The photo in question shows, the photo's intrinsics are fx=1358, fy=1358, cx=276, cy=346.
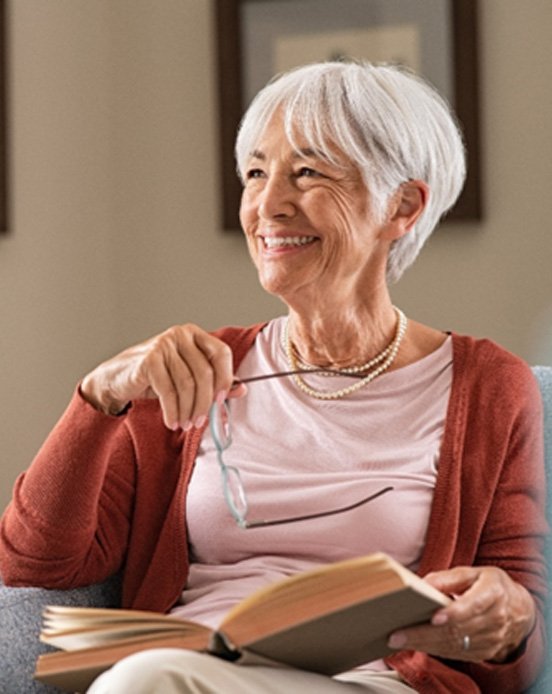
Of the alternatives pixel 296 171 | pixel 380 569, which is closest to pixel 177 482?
pixel 296 171

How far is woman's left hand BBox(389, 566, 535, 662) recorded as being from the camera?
140 cm

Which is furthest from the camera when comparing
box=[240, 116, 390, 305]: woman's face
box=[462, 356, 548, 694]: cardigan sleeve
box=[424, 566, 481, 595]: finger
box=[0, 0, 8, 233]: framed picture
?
box=[0, 0, 8, 233]: framed picture

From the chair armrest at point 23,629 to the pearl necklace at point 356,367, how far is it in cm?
42

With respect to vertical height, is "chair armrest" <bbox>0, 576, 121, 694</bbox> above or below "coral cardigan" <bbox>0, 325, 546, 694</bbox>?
below

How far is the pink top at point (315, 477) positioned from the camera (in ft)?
5.74

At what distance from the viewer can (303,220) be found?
191 cm

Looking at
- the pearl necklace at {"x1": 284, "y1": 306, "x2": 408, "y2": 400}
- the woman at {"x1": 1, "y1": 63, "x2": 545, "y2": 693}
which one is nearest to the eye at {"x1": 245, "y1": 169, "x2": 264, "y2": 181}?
the woman at {"x1": 1, "y1": 63, "x2": 545, "y2": 693}

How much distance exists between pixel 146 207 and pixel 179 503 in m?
1.68

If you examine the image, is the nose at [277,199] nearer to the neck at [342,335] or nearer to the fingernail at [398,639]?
the neck at [342,335]

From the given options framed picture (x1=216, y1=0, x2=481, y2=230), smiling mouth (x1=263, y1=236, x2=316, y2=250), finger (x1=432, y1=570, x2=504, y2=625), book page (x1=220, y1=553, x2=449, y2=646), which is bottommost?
finger (x1=432, y1=570, x2=504, y2=625)

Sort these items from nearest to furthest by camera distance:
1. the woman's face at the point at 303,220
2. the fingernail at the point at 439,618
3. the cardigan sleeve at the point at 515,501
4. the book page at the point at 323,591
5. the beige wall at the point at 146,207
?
the book page at the point at 323,591 → the fingernail at the point at 439,618 → the cardigan sleeve at the point at 515,501 → the woman's face at the point at 303,220 → the beige wall at the point at 146,207

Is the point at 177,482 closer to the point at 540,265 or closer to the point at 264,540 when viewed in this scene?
the point at 264,540

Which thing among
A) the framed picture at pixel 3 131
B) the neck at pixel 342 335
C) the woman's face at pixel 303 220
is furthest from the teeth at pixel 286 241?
the framed picture at pixel 3 131

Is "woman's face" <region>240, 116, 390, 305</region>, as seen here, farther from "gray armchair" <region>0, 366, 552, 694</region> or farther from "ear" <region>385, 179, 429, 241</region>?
"gray armchair" <region>0, 366, 552, 694</region>
